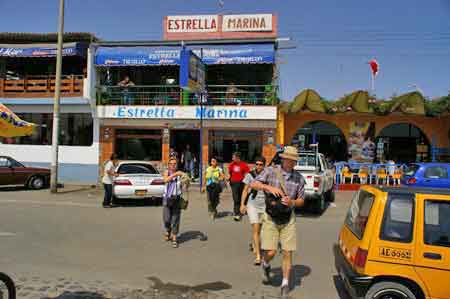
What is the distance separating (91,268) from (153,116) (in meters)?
14.1

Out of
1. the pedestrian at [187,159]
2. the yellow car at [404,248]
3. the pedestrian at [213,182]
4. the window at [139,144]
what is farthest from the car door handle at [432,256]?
the window at [139,144]

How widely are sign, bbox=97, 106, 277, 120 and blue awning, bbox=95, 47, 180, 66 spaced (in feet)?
7.17

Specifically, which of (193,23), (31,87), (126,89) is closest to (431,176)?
(193,23)

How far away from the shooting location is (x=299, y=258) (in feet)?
23.0

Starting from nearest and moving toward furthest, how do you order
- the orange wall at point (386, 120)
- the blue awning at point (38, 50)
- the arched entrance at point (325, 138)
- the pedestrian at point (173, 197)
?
Answer: the pedestrian at point (173, 197)
the blue awning at point (38, 50)
the orange wall at point (386, 120)
the arched entrance at point (325, 138)

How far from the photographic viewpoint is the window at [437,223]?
4105mm

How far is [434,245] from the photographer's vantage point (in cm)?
410

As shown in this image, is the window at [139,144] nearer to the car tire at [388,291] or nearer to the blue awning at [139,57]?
the blue awning at [139,57]

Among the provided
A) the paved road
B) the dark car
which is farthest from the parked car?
the dark car

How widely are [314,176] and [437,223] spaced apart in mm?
6959

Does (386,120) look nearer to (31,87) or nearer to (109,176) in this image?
(109,176)

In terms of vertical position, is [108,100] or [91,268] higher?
[108,100]

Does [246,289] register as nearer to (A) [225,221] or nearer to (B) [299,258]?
(B) [299,258]

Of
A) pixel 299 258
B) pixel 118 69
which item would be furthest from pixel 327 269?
pixel 118 69
